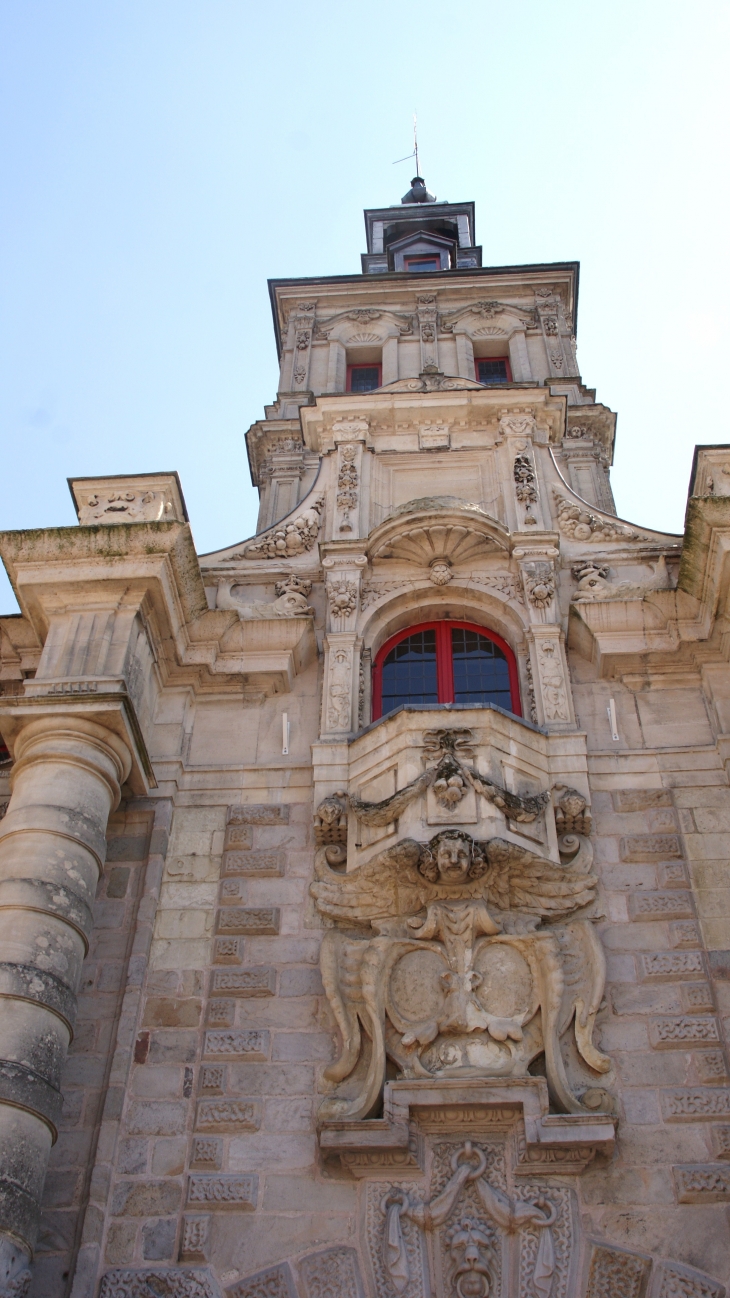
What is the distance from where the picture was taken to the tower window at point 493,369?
2145 centimetres

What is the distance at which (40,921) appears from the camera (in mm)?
9406

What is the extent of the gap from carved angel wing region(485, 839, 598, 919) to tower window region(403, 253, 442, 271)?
22469 mm

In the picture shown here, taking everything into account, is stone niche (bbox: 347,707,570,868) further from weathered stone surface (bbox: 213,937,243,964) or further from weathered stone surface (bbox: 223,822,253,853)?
weathered stone surface (bbox: 213,937,243,964)

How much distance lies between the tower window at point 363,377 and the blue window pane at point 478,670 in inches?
349

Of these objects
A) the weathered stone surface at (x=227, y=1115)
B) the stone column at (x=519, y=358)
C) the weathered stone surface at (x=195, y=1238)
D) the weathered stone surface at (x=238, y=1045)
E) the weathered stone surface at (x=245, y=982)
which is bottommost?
the weathered stone surface at (x=195, y=1238)

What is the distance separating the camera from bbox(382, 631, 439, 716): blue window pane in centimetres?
1345

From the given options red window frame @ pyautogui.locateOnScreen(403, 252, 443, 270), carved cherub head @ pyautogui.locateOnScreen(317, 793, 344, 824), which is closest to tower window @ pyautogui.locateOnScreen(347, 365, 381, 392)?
red window frame @ pyautogui.locateOnScreen(403, 252, 443, 270)

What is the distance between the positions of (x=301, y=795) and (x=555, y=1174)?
14.8ft

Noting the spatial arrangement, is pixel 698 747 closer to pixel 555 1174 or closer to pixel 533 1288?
pixel 555 1174

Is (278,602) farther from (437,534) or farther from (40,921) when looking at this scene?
(40,921)

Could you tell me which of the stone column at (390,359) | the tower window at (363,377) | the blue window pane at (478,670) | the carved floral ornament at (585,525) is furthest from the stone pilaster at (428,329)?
the blue window pane at (478,670)

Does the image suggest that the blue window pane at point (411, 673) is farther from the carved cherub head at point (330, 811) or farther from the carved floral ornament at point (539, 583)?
the carved cherub head at point (330, 811)

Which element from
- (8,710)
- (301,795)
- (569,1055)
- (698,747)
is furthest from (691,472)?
(8,710)

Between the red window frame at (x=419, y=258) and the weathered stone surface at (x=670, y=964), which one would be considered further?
the red window frame at (x=419, y=258)
